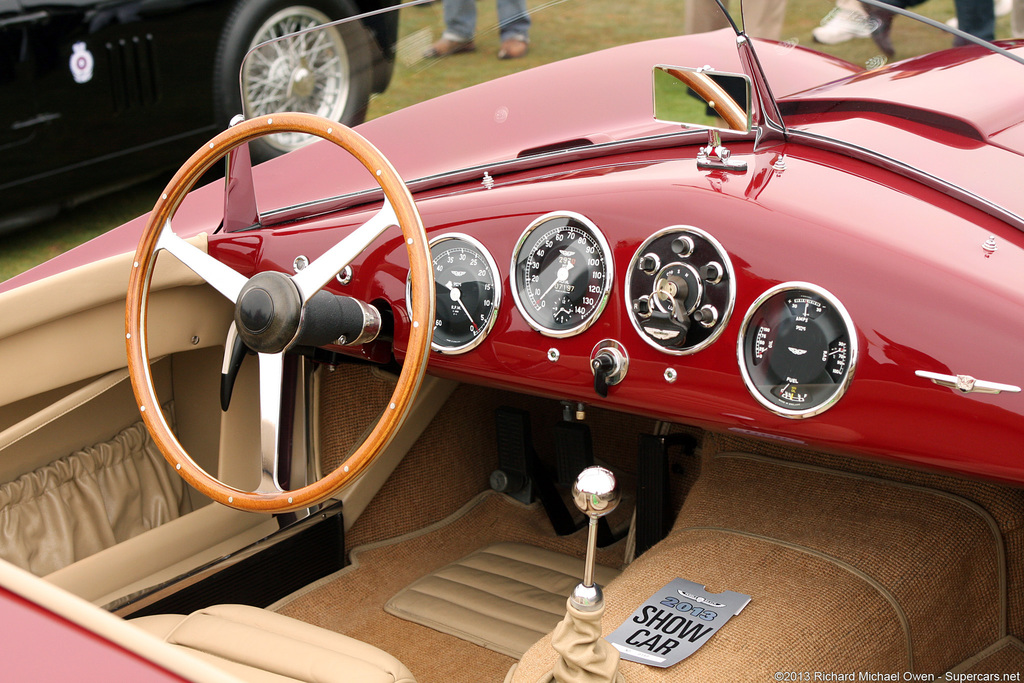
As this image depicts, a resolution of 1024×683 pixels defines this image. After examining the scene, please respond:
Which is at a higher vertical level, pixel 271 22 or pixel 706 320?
pixel 271 22

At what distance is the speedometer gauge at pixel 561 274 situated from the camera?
70.6 inches

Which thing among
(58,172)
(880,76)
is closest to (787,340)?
(880,76)

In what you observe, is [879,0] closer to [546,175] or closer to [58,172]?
[546,175]

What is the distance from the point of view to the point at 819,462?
2.09 m

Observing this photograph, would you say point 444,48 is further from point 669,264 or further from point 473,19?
point 669,264

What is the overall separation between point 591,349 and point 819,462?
2.01 feet

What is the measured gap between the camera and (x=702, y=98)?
174cm

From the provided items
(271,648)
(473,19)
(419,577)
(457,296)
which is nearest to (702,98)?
(457,296)

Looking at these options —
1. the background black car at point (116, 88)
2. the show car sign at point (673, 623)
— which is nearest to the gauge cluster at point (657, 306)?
the show car sign at point (673, 623)

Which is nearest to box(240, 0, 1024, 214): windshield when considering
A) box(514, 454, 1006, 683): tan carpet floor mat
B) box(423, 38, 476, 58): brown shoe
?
box(423, 38, 476, 58): brown shoe

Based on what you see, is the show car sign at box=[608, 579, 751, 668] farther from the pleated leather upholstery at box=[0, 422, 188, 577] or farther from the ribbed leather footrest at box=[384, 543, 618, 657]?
the pleated leather upholstery at box=[0, 422, 188, 577]

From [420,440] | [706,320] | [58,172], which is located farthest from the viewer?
[58,172]

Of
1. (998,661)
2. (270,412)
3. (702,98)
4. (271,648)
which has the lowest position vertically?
(998,661)

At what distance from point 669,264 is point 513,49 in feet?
2.69
